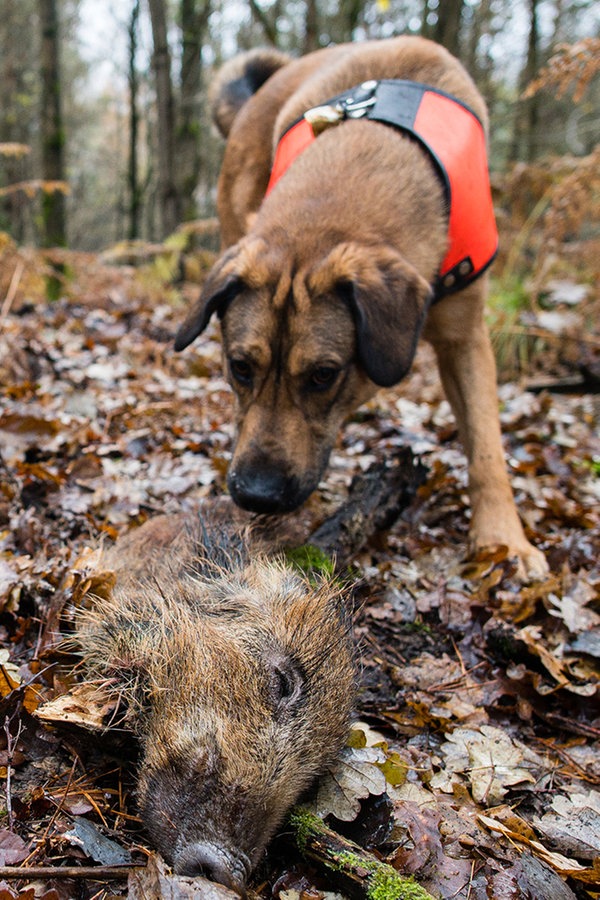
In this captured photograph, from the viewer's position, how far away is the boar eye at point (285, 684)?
1.79 metres

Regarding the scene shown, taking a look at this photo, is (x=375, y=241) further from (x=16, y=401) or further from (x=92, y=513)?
(x=16, y=401)

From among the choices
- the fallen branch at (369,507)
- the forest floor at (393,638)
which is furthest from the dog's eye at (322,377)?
the forest floor at (393,638)

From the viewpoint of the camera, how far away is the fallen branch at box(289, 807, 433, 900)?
1610mm

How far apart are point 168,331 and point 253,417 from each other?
4.55m

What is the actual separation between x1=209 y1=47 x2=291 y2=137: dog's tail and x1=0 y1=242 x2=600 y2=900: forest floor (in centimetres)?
281

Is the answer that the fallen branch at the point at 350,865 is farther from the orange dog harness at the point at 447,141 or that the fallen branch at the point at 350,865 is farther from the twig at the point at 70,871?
the orange dog harness at the point at 447,141

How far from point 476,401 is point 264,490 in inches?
67.1

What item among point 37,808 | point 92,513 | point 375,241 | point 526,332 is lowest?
point 37,808

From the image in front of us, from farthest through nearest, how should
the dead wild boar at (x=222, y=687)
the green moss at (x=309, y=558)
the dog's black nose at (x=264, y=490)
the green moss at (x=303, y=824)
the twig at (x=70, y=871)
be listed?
the dog's black nose at (x=264, y=490)
the green moss at (x=309, y=558)
the green moss at (x=303, y=824)
the dead wild boar at (x=222, y=687)
the twig at (x=70, y=871)

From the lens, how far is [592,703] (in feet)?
8.64

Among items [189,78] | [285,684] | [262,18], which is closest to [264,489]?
[285,684]

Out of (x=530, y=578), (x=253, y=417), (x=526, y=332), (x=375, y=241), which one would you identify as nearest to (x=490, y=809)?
(x=530, y=578)

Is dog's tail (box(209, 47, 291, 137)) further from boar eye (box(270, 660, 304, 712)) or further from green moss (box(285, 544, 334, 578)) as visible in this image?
boar eye (box(270, 660, 304, 712))

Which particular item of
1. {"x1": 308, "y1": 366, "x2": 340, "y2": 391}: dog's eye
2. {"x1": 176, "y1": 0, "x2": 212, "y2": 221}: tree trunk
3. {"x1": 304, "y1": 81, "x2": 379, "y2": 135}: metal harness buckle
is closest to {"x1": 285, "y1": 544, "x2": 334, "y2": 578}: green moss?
{"x1": 308, "y1": 366, "x2": 340, "y2": 391}: dog's eye
